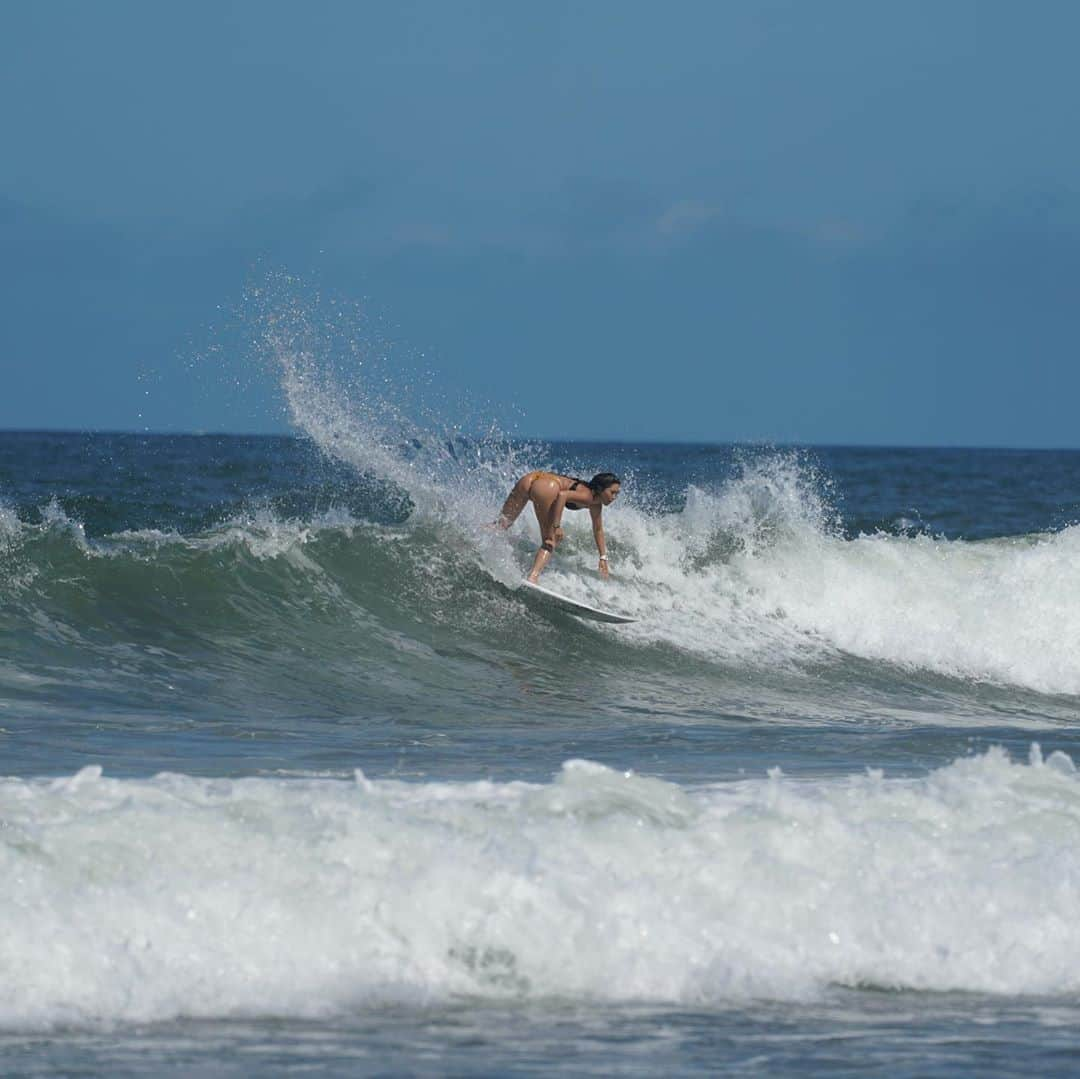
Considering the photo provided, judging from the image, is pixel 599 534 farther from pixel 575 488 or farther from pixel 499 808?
pixel 499 808

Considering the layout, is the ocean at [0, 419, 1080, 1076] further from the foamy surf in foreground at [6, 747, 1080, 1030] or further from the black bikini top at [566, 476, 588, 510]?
the black bikini top at [566, 476, 588, 510]

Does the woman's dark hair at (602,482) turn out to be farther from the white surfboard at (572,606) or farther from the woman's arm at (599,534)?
Result: the white surfboard at (572,606)

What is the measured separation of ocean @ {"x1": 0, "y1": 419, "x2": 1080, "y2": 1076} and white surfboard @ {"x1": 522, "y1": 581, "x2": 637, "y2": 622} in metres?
0.13

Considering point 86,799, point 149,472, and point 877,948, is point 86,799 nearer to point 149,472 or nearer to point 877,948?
point 877,948

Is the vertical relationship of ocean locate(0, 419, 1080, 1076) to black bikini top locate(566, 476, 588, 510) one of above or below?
below

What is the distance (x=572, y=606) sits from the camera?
1368 cm

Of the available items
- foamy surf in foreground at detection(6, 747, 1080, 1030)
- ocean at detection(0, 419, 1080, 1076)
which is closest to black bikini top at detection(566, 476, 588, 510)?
ocean at detection(0, 419, 1080, 1076)

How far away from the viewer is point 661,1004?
4.98 meters

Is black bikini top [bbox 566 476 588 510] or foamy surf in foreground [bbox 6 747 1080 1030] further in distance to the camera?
black bikini top [bbox 566 476 588 510]

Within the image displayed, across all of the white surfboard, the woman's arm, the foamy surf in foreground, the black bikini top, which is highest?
the black bikini top

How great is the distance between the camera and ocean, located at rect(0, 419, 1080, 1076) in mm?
4766

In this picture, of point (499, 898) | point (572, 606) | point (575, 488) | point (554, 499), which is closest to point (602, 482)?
point (575, 488)

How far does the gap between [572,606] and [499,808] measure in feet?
25.0

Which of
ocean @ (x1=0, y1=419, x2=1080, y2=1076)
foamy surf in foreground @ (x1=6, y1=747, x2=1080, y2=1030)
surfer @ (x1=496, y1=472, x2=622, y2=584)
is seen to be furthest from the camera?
surfer @ (x1=496, y1=472, x2=622, y2=584)
